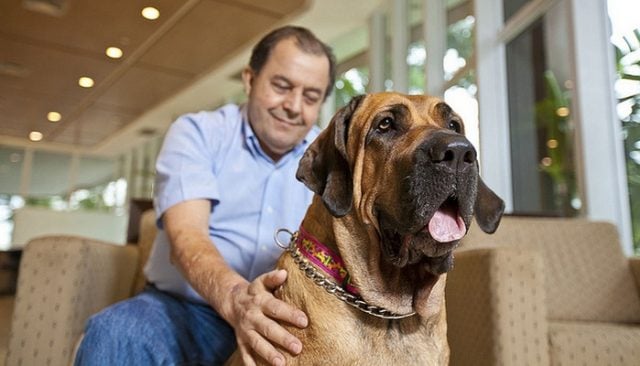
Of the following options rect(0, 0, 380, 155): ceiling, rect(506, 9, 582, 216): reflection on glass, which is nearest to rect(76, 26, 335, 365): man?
rect(506, 9, 582, 216): reflection on glass

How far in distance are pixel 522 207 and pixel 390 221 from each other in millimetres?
2855

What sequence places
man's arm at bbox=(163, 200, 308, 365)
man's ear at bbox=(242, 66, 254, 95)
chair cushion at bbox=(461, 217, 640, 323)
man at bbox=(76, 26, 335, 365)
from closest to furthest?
man's arm at bbox=(163, 200, 308, 365) < man at bbox=(76, 26, 335, 365) < man's ear at bbox=(242, 66, 254, 95) < chair cushion at bbox=(461, 217, 640, 323)

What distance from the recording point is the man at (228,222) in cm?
113

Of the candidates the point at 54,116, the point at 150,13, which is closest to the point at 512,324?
the point at 150,13

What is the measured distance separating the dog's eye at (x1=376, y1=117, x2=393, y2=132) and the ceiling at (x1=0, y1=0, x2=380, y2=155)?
390cm

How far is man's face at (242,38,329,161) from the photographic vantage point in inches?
63.6

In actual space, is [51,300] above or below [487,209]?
below

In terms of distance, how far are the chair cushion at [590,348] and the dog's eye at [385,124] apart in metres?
0.84

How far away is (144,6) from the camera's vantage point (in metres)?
4.69

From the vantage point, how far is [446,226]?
92 cm

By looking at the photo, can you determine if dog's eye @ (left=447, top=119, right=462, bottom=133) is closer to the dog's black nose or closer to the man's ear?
the dog's black nose

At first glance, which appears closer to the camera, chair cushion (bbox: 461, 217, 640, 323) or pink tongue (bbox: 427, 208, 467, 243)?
pink tongue (bbox: 427, 208, 467, 243)

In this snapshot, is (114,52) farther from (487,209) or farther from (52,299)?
(487,209)

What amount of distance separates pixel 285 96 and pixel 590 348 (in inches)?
45.6
